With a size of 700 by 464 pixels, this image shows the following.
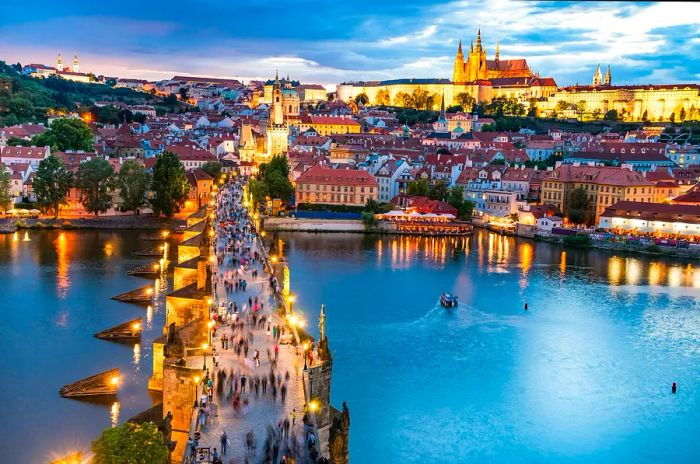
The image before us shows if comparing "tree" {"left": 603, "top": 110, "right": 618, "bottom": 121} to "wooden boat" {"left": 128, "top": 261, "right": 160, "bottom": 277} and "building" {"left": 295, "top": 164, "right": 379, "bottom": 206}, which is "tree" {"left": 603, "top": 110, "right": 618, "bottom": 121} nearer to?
"building" {"left": 295, "top": 164, "right": 379, "bottom": 206}

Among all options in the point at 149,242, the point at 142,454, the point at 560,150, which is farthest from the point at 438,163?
the point at 142,454

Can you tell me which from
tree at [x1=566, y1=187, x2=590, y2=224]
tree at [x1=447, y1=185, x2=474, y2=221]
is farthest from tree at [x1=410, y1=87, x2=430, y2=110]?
tree at [x1=566, y1=187, x2=590, y2=224]

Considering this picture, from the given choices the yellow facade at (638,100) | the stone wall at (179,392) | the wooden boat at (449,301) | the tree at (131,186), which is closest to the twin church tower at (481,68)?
the yellow facade at (638,100)

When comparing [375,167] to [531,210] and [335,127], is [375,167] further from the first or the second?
[335,127]

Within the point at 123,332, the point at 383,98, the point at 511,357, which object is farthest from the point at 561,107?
the point at 123,332

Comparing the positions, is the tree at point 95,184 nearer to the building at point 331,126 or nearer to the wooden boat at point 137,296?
the wooden boat at point 137,296

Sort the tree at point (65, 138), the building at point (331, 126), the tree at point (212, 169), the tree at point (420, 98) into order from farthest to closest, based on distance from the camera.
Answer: the tree at point (420, 98) < the building at point (331, 126) < the tree at point (212, 169) < the tree at point (65, 138)
